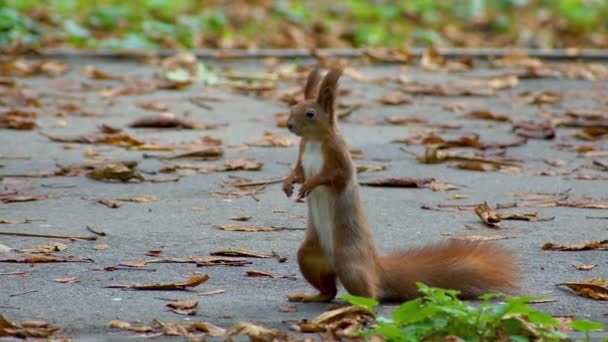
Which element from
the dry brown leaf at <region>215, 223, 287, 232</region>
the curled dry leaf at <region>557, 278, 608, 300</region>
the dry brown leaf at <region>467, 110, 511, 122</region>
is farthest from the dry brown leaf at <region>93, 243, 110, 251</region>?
the dry brown leaf at <region>467, 110, 511, 122</region>

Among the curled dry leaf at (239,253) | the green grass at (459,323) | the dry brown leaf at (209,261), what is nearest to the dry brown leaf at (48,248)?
the dry brown leaf at (209,261)

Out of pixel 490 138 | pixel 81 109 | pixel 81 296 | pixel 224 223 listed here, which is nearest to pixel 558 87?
pixel 490 138

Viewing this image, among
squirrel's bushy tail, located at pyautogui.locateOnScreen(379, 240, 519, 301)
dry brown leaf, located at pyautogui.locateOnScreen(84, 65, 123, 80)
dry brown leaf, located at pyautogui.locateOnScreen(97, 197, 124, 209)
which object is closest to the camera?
squirrel's bushy tail, located at pyautogui.locateOnScreen(379, 240, 519, 301)

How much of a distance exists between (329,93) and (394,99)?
15.1 feet

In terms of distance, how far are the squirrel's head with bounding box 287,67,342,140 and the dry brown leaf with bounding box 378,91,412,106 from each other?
447 centimetres

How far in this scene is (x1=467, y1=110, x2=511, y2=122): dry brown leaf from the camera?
7.48 meters

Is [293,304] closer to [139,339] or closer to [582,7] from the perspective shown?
[139,339]

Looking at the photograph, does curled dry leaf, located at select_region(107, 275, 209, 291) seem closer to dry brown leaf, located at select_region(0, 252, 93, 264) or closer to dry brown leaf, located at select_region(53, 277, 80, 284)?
dry brown leaf, located at select_region(53, 277, 80, 284)

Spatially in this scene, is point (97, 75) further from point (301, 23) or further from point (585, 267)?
point (585, 267)

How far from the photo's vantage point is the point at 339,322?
320 cm

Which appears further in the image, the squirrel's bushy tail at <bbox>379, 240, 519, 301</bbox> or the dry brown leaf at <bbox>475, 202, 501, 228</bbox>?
the dry brown leaf at <bbox>475, 202, 501, 228</bbox>

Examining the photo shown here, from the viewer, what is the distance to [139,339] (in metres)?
3.04

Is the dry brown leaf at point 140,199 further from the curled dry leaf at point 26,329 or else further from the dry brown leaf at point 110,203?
the curled dry leaf at point 26,329

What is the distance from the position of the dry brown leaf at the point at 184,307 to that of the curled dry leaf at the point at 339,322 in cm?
35
